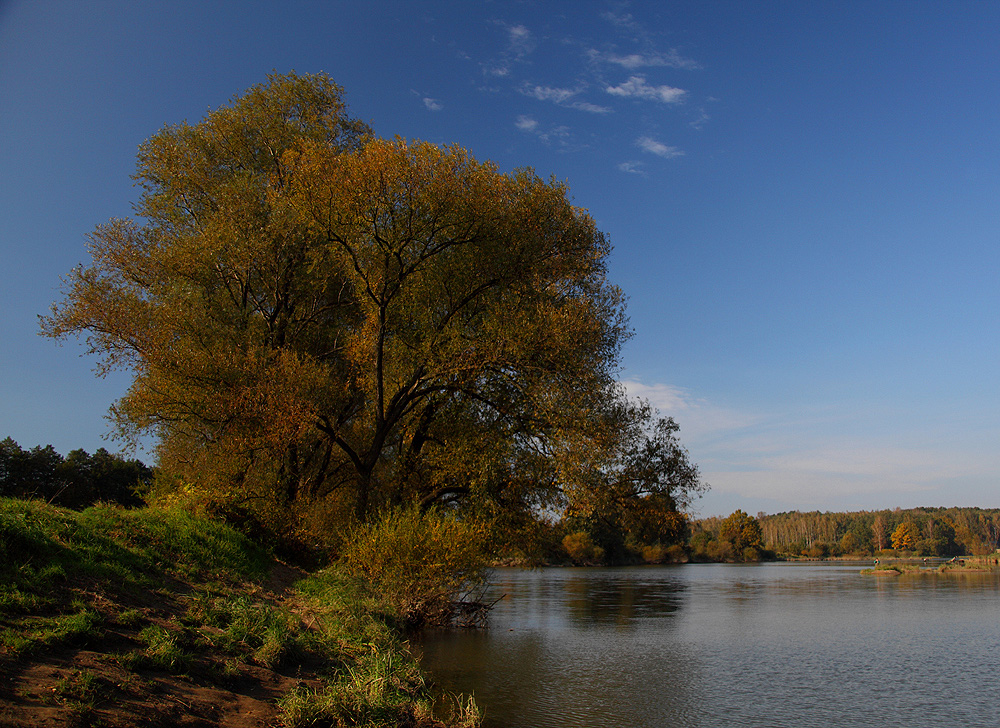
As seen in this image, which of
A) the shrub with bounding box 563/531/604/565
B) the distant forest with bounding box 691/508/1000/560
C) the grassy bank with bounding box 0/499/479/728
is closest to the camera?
the grassy bank with bounding box 0/499/479/728

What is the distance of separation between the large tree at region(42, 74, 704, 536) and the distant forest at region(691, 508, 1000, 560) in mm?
106862

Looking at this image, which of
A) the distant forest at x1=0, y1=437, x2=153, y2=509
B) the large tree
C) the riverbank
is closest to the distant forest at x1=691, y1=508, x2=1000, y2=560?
the riverbank

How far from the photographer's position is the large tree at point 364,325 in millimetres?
18797

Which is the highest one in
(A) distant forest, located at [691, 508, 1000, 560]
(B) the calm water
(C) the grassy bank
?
(C) the grassy bank

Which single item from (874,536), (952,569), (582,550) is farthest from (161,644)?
(874,536)

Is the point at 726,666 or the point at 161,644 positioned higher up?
the point at 161,644

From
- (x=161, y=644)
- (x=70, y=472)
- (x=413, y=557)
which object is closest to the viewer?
(x=161, y=644)

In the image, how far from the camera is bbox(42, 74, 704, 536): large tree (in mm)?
18797

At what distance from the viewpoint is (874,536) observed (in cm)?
15638

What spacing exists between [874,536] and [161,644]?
179584mm

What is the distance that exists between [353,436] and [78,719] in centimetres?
1639

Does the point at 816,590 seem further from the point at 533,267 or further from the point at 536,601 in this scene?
the point at 533,267

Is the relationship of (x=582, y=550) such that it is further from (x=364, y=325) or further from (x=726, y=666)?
(x=726, y=666)

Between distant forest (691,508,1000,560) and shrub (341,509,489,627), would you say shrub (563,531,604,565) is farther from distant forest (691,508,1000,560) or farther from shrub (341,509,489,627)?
shrub (341,509,489,627)
